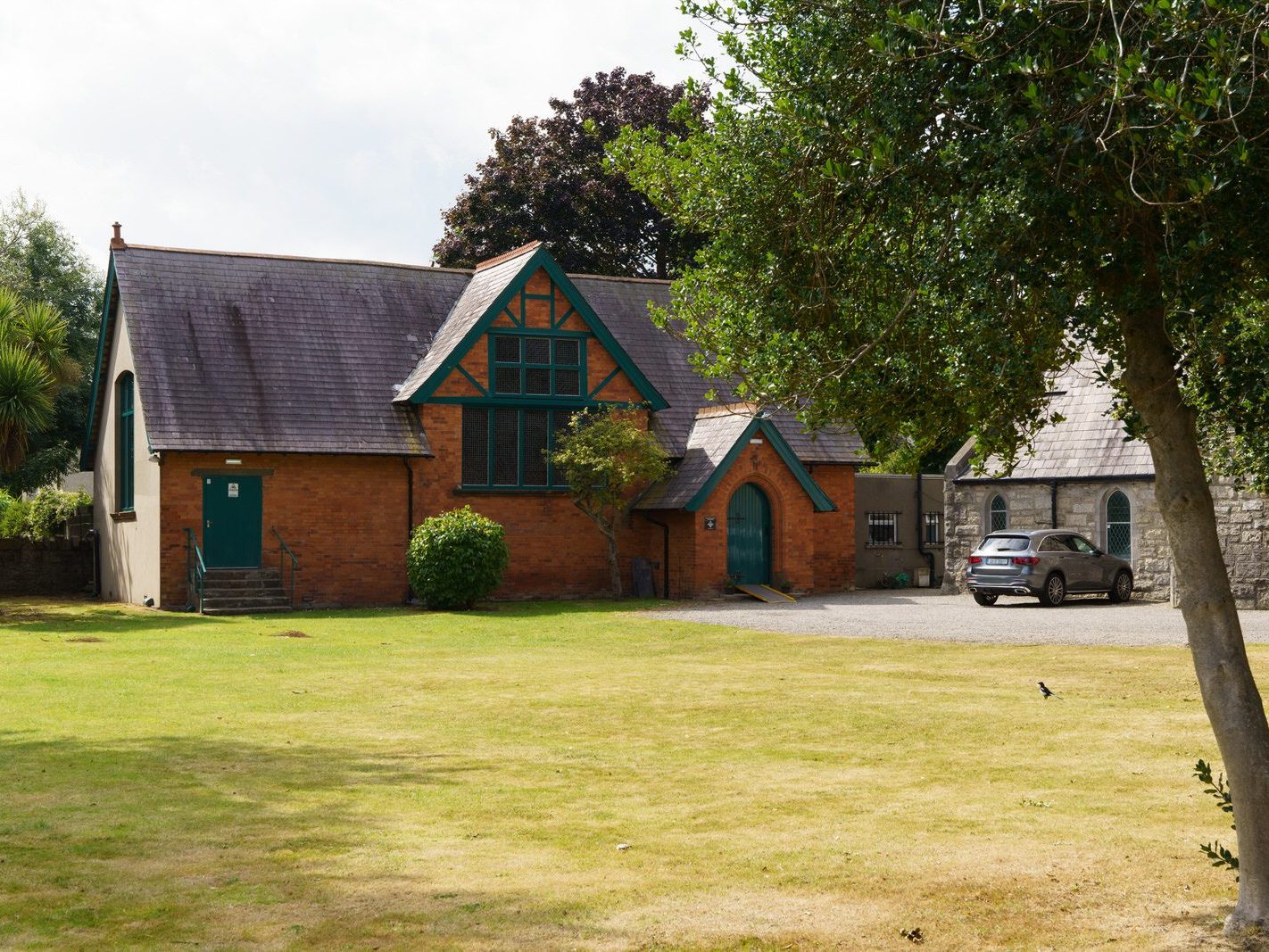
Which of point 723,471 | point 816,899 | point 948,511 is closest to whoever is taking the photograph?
point 816,899

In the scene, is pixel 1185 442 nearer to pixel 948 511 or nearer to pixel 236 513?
pixel 236 513

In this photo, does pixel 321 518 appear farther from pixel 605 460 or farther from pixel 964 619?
pixel 964 619

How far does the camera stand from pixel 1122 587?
105ft

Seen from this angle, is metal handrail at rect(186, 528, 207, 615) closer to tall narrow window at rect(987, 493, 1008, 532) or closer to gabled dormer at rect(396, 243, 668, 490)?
gabled dormer at rect(396, 243, 668, 490)

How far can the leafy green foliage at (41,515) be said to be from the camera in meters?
37.8

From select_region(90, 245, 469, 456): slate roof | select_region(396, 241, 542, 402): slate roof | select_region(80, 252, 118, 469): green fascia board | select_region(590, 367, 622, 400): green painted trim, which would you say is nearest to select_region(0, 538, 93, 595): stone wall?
select_region(80, 252, 118, 469): green fascia board

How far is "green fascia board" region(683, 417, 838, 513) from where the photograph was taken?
107 feet

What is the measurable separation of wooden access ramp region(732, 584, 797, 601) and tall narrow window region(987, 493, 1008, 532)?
5.52 meters

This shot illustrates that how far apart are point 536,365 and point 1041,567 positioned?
12.2m

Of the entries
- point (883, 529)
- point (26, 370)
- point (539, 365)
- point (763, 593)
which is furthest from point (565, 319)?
point (883, 529)

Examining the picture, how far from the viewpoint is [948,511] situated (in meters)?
35.8

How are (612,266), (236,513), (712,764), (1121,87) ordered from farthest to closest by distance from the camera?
(612,266), (236,513), (712,764), (1121,87)

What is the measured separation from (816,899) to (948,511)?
29253mm

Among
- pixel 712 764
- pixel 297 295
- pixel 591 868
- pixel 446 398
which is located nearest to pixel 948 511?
pixel 446 398
